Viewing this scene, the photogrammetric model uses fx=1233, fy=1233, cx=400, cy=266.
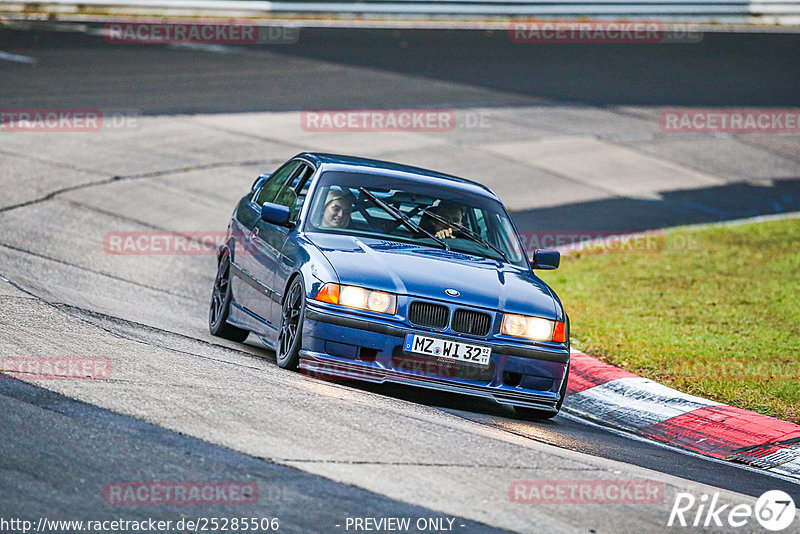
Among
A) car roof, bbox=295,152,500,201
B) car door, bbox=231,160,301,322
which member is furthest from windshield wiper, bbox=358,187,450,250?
car door, bbox=231,160,301,322

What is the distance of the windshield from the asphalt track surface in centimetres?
110

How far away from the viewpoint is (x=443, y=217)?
29.8 feet

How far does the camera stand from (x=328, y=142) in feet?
66.4

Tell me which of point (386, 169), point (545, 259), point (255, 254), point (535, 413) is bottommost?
point (535, 413)

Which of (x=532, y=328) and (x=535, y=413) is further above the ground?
(x=532, y=328)

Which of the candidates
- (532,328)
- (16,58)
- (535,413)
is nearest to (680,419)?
(535,413)

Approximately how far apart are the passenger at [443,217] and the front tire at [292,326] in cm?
119

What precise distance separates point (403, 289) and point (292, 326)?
0.88m

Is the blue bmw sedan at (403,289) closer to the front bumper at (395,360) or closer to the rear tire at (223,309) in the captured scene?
the front bumper at (395,360)

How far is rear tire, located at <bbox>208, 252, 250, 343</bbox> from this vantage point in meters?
9.95

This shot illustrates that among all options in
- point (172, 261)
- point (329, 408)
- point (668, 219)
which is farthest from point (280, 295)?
point (668, 219)

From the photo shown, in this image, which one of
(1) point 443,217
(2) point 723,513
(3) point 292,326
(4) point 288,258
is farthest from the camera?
(1) point 443,217

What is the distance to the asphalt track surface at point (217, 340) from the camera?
549 cm

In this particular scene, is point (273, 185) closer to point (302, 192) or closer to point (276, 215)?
point (302, 192)
